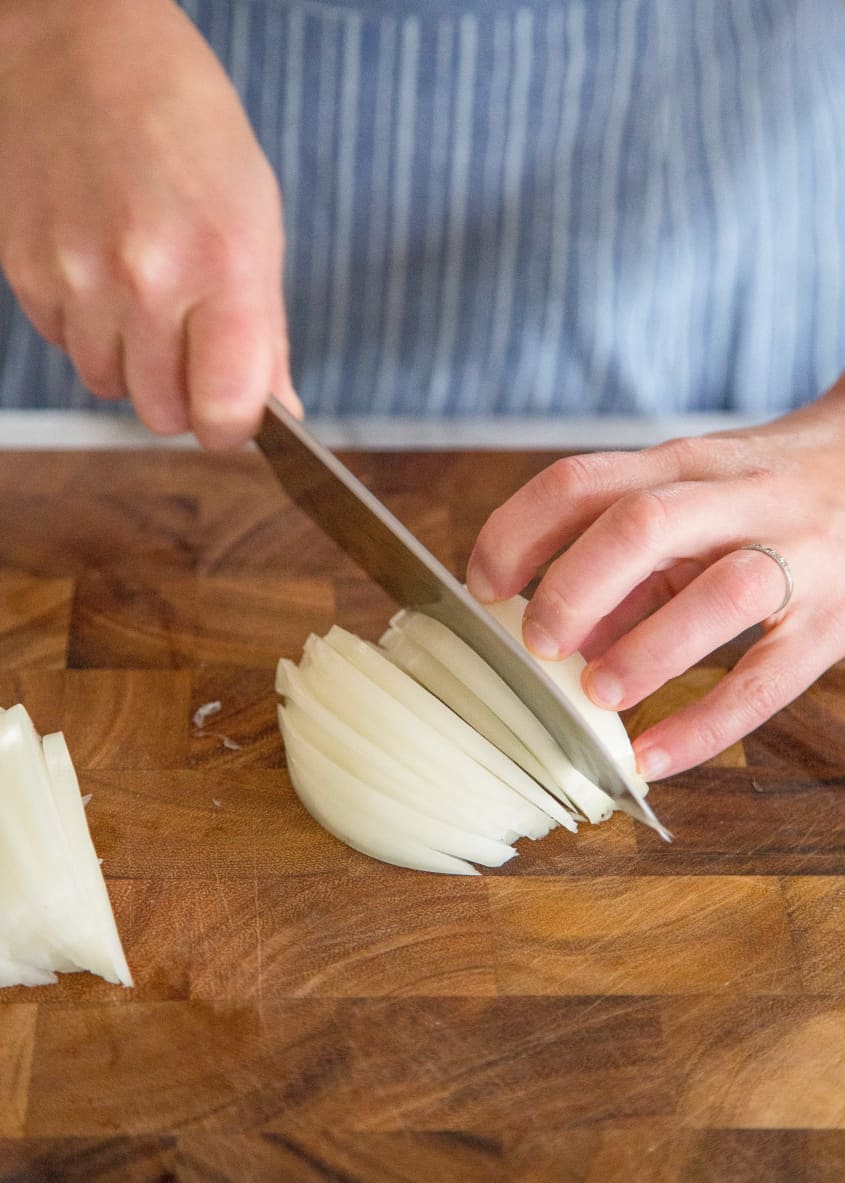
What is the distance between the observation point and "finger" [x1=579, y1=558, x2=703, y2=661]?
1.17 metres

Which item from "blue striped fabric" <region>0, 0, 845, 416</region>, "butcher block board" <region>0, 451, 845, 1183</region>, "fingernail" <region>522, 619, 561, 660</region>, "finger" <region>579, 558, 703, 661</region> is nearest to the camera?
"butcher block board" <region>0, 451, 845, 1183</region>

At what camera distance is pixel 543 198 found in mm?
1459

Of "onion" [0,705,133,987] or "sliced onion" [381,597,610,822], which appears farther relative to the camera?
"sliced onion" [381,597,610,822]

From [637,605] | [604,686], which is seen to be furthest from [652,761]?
[637,605]

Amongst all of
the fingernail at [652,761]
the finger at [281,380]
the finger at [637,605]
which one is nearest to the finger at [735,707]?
the fingernail at [652,761]

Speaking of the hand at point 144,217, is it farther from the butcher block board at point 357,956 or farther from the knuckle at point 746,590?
the knuckle at point 746,590

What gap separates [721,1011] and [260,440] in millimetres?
603

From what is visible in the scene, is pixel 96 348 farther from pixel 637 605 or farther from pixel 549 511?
pixel 637 605

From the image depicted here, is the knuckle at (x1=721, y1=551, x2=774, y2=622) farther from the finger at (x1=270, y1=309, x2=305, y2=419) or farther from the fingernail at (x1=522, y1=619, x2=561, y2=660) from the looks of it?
the finger at (x1=270, y1=309, x2=305, y2=419)

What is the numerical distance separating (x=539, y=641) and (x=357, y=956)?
280mm

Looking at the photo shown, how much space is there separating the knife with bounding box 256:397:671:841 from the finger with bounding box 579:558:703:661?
119 millimetres

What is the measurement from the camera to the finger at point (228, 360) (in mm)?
989

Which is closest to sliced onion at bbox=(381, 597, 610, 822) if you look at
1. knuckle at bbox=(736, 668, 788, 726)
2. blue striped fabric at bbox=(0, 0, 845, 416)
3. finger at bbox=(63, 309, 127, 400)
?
knuckle at bbox=(736, 668, 788, 726)

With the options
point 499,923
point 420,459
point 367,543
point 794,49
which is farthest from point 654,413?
point 499,923
